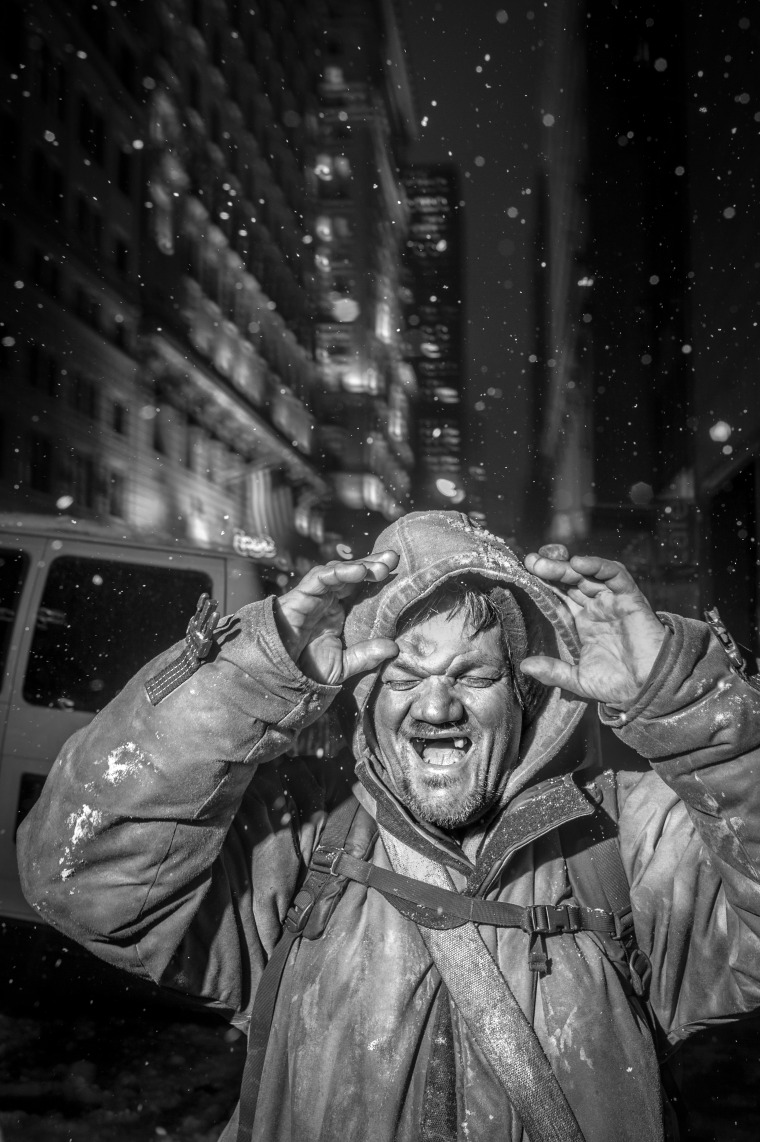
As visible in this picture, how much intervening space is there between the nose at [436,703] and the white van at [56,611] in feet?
9.20

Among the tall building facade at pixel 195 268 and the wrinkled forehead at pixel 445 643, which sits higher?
the tall building facade at pixel 195 268

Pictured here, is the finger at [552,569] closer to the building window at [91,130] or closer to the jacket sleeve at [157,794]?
the jacket sleeve at [157,794]

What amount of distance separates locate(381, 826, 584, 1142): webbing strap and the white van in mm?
3058

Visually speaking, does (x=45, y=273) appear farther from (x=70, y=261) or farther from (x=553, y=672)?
(x=553, y=672)

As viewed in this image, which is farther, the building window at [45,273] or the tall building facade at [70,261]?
the building window at [45,273]

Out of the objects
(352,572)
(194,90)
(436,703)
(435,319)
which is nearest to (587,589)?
(436,703)

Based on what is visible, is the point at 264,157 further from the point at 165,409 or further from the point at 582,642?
the point at 582,642

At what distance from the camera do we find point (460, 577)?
1956 millimetres

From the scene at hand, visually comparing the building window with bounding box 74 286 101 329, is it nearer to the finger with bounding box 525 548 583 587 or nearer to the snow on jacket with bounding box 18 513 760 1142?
the snow on jacket with bounding box 18 513 760 1142

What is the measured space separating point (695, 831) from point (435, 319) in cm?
11002

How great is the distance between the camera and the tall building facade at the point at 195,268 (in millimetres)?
23594

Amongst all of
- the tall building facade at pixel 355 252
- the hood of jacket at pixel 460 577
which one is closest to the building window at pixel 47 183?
the hood of jacket at pixel 460 577

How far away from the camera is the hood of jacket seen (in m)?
1.83

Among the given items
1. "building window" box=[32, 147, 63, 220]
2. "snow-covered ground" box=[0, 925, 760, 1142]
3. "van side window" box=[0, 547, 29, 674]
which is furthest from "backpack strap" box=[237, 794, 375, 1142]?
"building window" box=[32, 147, 63, 220]
